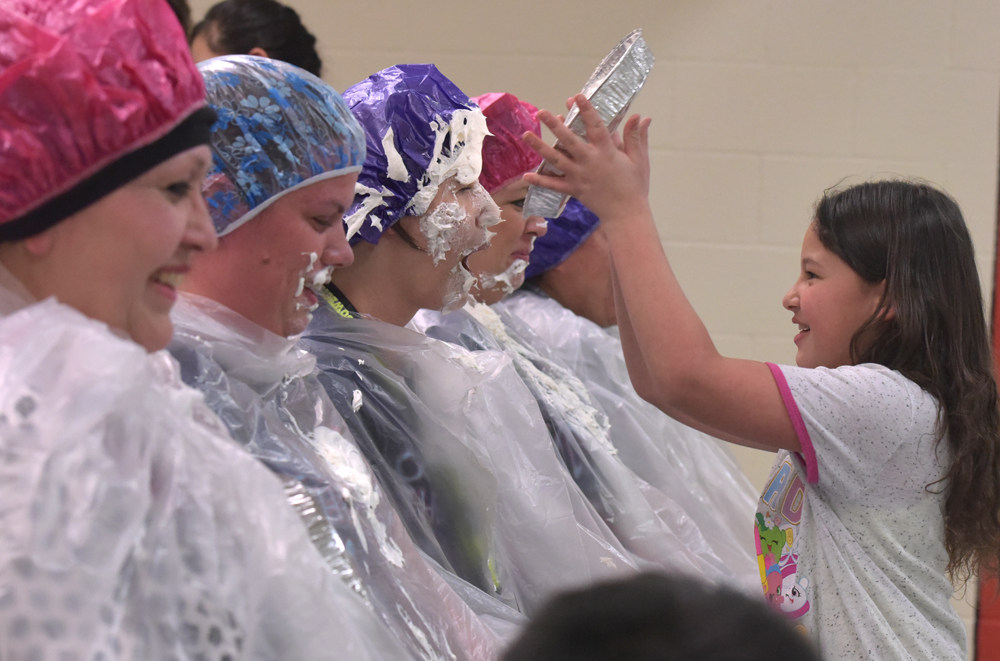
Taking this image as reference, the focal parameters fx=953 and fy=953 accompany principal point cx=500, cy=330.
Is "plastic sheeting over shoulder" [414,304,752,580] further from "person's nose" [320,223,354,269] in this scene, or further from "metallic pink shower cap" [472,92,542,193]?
"person's nose" [320,223,354,269]

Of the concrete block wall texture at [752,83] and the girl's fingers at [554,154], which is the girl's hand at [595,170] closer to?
the girl's fingers at [554,154]

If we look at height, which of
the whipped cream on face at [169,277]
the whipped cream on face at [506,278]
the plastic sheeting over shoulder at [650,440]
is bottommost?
the plastic sheeting over shoulder at [650,440]

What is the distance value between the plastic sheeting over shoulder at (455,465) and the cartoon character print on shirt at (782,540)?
0.25 metres

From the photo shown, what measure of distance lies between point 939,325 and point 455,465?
679 mm

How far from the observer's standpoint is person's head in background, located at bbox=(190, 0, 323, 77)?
86.4 inches

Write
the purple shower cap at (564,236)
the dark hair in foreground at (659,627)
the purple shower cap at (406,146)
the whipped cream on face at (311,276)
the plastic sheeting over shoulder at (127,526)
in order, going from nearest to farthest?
the dark hair in foreground at (659,627) < the plastic sheeting over shoulder at (127,526) < the whipped cream on face at (311,276) < the purple shower cap at (406,146) < the purple shower cap at (564,236)

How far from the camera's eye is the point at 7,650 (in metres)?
0.59

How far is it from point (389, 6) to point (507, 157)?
128 centimetres

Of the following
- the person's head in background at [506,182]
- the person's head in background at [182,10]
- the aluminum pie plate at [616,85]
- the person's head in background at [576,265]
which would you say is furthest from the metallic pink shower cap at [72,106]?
the person's head in background at [576,265]

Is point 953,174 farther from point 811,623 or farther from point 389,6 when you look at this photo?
point 811,623

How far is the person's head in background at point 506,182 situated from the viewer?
1835 mm

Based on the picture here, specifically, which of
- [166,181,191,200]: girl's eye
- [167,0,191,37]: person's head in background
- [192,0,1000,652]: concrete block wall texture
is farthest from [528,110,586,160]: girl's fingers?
[192,0,1000,652]: concrete block wall texture

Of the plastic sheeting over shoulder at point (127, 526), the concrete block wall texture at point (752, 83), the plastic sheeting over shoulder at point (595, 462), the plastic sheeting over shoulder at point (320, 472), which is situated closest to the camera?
the plastic sheeting over shoulder at point (127, 526)

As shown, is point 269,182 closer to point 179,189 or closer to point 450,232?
point 179,189
